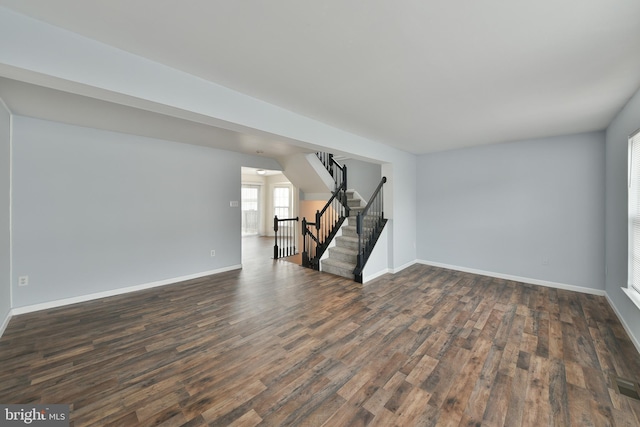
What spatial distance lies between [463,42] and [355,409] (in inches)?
105

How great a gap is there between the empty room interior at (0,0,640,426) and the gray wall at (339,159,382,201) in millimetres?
1318

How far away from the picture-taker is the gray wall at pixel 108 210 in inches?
127


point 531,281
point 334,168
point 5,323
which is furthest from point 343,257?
point 5,323

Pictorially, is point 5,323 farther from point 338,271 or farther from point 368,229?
point 368,229

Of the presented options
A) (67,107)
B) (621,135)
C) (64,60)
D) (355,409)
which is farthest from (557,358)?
(67,107)

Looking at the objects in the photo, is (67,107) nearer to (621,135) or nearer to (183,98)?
(183,98)

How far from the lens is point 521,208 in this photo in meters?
4.36

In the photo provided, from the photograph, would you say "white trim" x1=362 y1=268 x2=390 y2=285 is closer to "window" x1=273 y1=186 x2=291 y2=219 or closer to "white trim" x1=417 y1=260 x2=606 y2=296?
"white trim" x1=417 y1=260 x2=606 y2=296

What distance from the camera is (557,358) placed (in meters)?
2.25

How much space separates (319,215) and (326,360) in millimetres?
3583

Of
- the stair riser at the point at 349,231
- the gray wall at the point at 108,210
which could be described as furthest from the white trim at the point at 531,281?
the gray wall at the point at 108,210

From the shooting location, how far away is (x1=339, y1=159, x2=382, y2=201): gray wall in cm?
669

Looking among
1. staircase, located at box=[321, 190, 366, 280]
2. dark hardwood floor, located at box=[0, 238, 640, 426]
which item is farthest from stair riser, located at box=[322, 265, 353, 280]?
dark hardwood floor, located at box=[0, 238, 640, 426]

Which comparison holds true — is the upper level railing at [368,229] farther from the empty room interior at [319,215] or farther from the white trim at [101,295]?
the white trim at [101,295]
